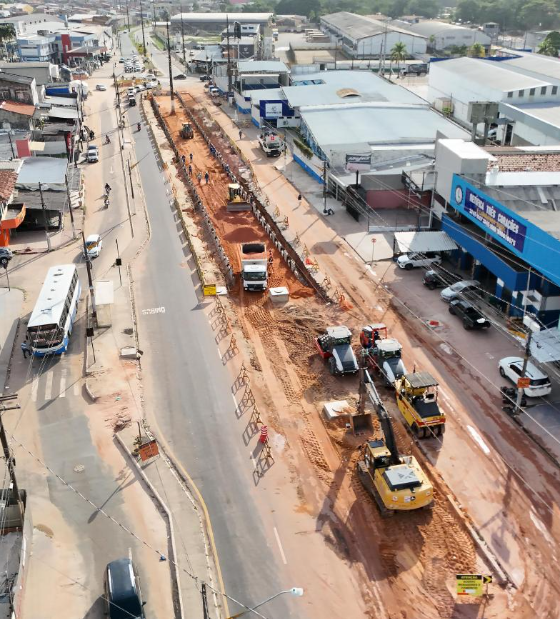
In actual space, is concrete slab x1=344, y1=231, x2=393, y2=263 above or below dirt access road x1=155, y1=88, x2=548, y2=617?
above

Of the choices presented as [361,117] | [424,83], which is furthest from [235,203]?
[424,83]

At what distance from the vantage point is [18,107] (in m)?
89.4

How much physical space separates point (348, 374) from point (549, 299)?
48.6ft

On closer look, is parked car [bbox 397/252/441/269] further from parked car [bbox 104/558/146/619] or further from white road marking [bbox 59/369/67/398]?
parked car [bbox 104/558/146/619]

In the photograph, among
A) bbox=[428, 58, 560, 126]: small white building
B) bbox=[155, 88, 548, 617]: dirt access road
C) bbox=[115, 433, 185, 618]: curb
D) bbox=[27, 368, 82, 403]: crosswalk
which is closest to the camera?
bbox=[115, 433, 185, 618]: curb

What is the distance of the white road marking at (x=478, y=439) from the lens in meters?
33.2

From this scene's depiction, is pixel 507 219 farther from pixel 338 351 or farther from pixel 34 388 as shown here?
pixel 34 388

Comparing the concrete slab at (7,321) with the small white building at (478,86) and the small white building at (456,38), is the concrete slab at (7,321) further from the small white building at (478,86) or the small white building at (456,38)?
the small white building at (456,38)

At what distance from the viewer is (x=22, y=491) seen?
30.5 m

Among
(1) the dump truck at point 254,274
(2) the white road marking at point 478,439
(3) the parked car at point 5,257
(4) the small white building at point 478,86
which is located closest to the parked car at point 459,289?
(1) the dump truck at point 254,274

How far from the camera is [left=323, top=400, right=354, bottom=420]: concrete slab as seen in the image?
118 ft

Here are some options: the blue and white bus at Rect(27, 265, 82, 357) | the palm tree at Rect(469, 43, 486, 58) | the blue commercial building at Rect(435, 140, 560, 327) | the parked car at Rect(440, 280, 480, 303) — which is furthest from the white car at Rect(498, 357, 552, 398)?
the palm tree at Rect(469, 43, 486, 58)

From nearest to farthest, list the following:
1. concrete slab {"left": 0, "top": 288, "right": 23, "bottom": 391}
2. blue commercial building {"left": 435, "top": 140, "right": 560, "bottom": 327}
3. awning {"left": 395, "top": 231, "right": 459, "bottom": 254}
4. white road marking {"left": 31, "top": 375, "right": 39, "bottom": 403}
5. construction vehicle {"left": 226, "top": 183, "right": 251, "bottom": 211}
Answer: white road marking {"left": 31, "top": 375, "right": 39, "bottom": 403} < concrete slab {"left": 0, "top": 288, "right": 23, "bottom": 391} < blue commercial building {"left": 435, "top": 140, "right": 560, "bottom": 327} < awning {"left": 395, "top": 231, "right": 459, "bottom": 254} < construction vehicle {"left": 226, "top": 183, "right": 251, "bottom": 211}

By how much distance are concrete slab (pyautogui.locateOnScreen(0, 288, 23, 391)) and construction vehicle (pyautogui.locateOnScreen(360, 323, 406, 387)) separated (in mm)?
22274
